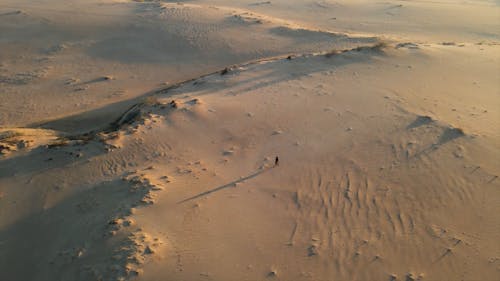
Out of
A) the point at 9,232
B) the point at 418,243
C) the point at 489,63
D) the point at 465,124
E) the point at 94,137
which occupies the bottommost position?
the point at 9,232

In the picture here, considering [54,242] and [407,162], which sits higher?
[407,162]

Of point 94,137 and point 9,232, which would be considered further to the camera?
point 94,137

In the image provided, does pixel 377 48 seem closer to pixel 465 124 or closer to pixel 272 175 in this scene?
Result: pixel 465 124

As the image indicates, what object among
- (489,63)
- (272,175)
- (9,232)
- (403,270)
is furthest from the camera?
(489,63)

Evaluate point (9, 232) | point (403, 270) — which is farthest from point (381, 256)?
point (9, 232)

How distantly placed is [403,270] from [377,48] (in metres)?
9.09

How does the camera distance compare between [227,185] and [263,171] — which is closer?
[227,185]

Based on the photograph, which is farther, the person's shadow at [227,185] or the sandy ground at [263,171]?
the person's shadow at [227,185]

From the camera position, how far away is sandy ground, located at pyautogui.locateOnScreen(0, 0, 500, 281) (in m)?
5.91

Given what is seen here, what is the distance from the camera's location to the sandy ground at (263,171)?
19.4ft

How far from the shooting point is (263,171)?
7.66 m

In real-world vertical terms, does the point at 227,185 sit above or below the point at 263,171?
below

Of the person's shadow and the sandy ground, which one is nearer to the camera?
the sandy ground

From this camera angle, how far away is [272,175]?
7.54m
